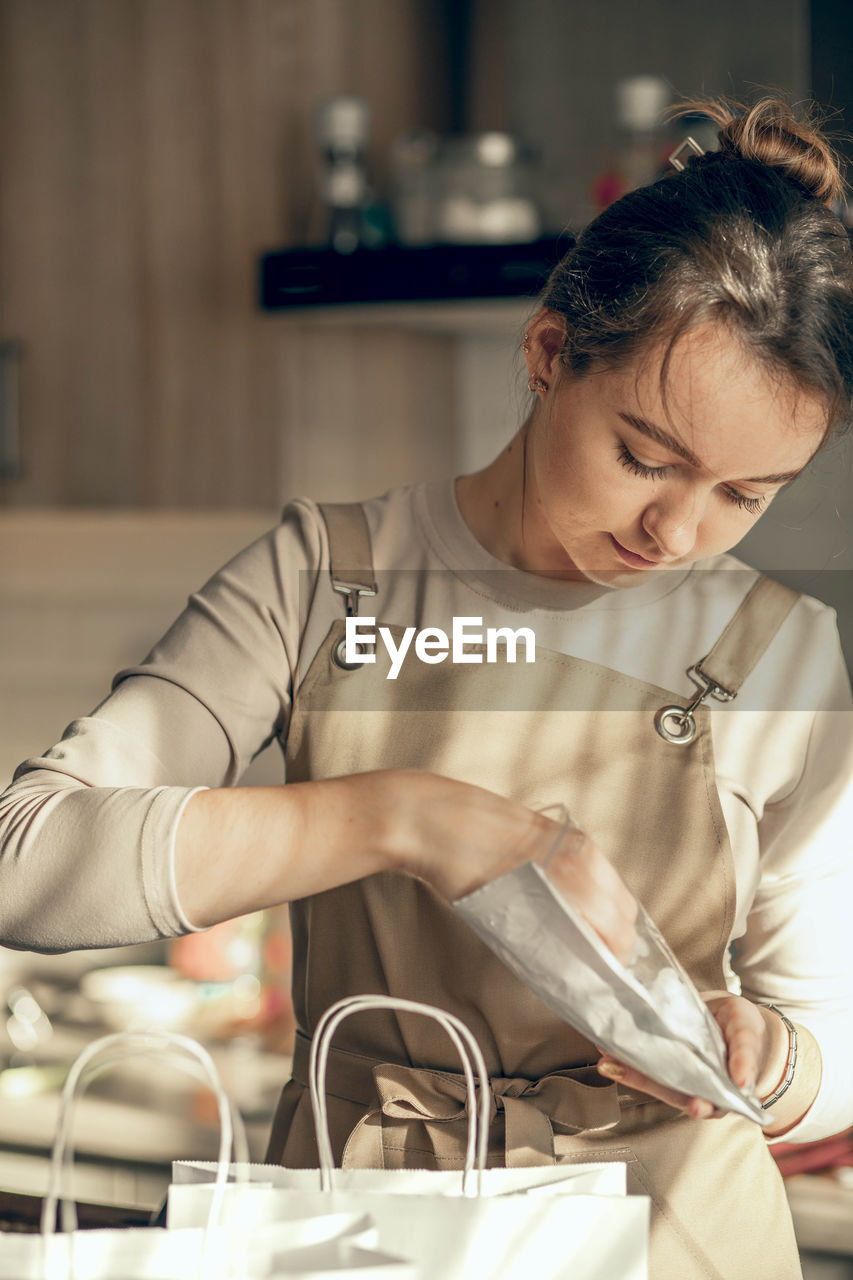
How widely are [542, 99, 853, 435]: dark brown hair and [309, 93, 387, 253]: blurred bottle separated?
1204mm

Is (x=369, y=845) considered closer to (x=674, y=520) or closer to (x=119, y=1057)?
(x=119, y=1057)

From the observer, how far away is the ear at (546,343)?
0.84 meters

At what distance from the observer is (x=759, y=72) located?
6.59ft

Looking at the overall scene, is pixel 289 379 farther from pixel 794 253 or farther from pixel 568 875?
pixel 568 875

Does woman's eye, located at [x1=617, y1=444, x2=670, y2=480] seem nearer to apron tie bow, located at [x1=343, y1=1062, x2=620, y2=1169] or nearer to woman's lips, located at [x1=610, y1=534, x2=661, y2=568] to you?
woman's lips, located at [x1=610, y1=534, x2=661, y2=568]

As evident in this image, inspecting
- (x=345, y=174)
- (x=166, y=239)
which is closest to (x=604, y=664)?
(x=345, y=174)

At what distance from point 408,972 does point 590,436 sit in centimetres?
39

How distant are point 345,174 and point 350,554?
1243 mm

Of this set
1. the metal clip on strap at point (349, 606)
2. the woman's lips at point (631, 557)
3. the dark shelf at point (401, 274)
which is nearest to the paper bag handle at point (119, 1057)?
the metal clip on strap at point (349, 606)

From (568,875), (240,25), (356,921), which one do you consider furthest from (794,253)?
(240,25)

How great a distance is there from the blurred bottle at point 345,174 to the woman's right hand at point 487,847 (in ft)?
4.71

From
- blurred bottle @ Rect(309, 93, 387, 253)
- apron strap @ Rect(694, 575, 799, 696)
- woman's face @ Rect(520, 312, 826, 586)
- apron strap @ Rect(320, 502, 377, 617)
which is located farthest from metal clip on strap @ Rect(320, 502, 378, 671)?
blurred bottle @ Rect(309, 93, 387, 253)

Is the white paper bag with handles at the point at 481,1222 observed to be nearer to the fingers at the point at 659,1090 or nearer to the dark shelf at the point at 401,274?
the fingers at the point at 659,1090
